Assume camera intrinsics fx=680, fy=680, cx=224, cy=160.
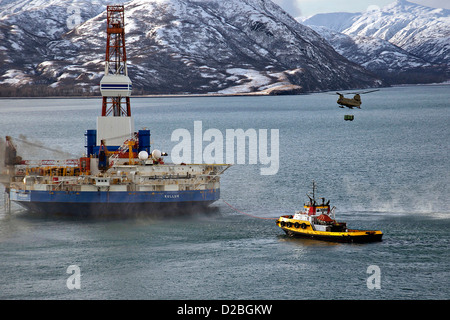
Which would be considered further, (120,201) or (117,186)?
(117,186)

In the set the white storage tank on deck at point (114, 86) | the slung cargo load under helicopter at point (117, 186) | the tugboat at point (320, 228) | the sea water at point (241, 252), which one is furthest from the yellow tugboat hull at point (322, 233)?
the white storage tank on deck at point (114, 86)

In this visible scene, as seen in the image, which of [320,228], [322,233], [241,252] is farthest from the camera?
[320,228]

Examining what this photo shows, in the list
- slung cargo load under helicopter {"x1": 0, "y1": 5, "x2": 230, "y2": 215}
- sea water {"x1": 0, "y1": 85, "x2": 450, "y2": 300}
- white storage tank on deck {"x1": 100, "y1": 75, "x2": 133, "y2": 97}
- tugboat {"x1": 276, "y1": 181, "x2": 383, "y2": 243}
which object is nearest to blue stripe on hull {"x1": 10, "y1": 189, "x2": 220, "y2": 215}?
slung cargo load under helicopter {"x1": 0, "y1": 5, "x2": 230, "y2": 215}

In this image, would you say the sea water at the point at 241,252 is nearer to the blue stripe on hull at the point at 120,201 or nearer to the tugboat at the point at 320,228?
the tugboat at the point at 320,228

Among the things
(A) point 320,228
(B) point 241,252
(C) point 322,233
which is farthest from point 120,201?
(C) point 322,233

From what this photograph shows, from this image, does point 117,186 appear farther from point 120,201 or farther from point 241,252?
point 241,252

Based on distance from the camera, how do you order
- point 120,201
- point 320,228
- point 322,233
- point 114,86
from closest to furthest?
point 322,233, point 320,228, point 120,201, point 114,86
